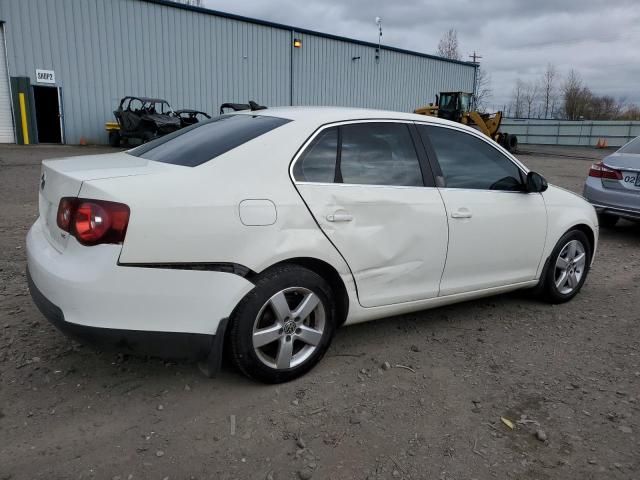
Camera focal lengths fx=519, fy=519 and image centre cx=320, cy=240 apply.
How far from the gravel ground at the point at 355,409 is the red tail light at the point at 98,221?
940mm

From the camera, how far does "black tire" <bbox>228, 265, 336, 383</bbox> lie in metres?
2.72

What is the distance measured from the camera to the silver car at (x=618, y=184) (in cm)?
679

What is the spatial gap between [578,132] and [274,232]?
143ft

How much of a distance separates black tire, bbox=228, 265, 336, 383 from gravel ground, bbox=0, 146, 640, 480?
0.12 metres

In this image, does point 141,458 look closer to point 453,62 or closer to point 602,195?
A: point 602,195

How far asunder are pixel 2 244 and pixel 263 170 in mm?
4282

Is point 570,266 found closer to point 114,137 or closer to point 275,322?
point 275,322

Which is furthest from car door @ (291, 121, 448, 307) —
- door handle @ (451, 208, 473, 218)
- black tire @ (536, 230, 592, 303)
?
black tire @ (536, 230, 592, 303)

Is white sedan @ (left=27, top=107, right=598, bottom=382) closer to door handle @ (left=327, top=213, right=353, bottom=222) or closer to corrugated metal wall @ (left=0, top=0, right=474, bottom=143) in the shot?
door handle @ (left=327, top=213, right=353, bottom=222)

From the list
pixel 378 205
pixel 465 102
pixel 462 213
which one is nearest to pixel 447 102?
pixel 465 102

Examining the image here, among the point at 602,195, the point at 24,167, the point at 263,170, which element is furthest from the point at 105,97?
the point at 263,170

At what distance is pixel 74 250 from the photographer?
254 centimetres

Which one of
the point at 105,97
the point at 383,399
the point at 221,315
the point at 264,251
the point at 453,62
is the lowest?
the point at 383,399

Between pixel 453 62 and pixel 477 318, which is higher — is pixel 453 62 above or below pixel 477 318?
above
